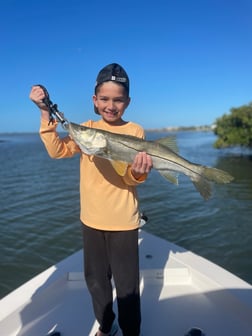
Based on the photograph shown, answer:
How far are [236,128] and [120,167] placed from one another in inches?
1301

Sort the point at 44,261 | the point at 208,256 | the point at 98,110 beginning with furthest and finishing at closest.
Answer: the point at 208,256
the point at 44,261
the point at 98,110

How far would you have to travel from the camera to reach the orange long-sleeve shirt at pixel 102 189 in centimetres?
300

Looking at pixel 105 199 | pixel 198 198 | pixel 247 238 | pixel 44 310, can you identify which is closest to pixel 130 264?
pixel 105 199

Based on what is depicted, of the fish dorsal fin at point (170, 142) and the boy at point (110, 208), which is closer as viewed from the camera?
the boy at point (110, 208)

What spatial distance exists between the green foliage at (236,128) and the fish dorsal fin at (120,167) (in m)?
31.4

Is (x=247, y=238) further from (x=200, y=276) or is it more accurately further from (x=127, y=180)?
(x=127, y=180)

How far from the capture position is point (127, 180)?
9.77 ft

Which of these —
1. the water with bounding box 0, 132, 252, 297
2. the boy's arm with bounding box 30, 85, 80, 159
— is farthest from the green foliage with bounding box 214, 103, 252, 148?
the boy's arm with bounding box 30, 85, 80, 159

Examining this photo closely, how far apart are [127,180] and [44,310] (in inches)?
93.8

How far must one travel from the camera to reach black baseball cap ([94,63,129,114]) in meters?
3.01

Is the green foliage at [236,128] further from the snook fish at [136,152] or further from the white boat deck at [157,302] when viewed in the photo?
the snook fish at [136,152]

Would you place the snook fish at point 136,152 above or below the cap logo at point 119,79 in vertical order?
below

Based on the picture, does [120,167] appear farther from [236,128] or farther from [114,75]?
[236,128]

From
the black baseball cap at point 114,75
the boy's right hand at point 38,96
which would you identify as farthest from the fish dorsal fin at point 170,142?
the boy's right hand at point 38,96
